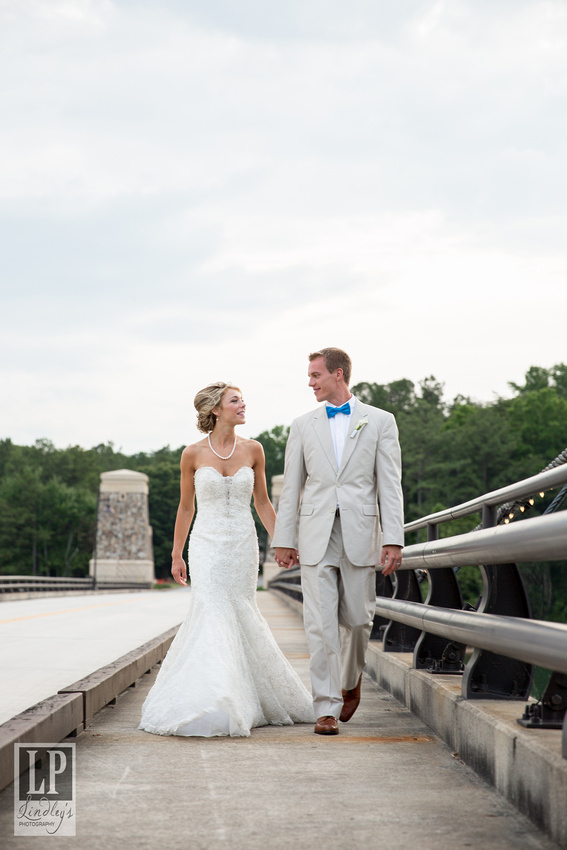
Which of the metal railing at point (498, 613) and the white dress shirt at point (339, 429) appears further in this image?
the white dress shirt at point (339, 429)

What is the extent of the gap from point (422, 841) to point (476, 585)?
68.4 m

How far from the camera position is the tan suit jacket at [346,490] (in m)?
5.87

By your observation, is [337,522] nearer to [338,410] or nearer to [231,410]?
[338,410]

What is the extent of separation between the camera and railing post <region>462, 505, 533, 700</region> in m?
4.57

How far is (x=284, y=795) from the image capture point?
422cm

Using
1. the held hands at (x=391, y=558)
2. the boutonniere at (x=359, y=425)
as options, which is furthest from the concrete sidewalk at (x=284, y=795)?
the boutonniere at (x=359, y=425)

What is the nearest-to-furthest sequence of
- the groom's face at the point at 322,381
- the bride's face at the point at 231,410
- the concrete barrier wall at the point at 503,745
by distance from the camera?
1. the concrete barrier wall at the point at 503,745
2. the groom's face at the point at 322,381
3. the bride's face at the point at 231,410

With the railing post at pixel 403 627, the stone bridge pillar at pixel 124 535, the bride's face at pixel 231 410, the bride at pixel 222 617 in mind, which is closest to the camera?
the bride at pixel 222 617

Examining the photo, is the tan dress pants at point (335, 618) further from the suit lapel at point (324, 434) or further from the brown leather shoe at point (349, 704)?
the suit lapel at point (324, 434)

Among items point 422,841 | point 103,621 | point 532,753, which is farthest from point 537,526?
point 103,621

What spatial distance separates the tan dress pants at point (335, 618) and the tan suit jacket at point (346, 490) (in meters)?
0.09

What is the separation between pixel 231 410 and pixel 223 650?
62.5 inches

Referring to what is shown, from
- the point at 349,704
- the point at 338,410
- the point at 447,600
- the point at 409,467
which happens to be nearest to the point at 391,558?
the point at 447,600

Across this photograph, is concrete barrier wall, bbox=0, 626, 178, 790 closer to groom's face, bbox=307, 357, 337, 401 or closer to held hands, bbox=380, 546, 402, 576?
held hands, bbox=380, 546, 402, 576
